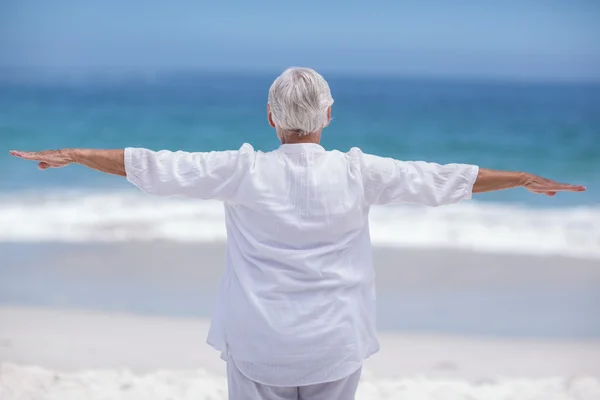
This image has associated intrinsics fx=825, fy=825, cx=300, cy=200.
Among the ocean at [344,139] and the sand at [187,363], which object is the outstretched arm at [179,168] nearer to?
the sand at [187,363]

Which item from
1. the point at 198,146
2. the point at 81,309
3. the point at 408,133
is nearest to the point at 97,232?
the point at 81,309

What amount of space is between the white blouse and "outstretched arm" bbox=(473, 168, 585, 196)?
56 millimetres

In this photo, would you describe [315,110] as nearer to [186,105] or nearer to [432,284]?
[432,284]

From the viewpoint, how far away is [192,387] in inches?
110

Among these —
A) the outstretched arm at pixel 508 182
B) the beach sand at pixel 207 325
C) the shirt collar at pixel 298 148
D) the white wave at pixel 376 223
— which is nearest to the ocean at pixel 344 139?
the white wave at pixel 376 223

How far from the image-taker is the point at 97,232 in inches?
220

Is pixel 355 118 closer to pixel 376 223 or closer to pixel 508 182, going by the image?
pixel 376 223

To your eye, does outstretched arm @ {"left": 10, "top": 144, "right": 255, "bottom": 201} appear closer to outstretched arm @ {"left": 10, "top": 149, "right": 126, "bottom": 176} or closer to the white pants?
outstretched arm @ {"left": 10, "top": 149, "right": 126, "bottom": 176}

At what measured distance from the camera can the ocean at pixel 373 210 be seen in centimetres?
402

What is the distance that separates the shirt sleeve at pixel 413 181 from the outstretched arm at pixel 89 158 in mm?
447

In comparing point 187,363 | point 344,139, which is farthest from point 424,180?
point 344,139

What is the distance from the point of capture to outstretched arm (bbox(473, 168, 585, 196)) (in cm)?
155

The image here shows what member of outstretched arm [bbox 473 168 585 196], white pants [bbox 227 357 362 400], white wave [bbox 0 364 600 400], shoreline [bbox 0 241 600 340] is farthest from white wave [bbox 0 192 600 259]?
white pants [bbox 227 357 362 400]

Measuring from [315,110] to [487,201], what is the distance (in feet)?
17.5
